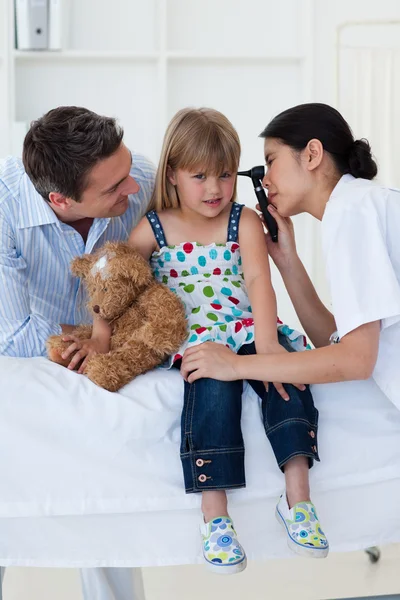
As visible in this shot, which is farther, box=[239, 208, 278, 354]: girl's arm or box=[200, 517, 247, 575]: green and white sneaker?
box=[239, 208, 278, 354]: girl's arm

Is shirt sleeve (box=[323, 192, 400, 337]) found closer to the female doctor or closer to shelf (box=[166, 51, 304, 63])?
the female doctor

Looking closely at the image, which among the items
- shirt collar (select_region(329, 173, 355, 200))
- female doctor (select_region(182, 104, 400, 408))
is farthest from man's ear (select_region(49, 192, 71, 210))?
shirt collar (select_region(329, 173, 355, 200))

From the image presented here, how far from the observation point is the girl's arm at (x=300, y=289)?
71.1 inches

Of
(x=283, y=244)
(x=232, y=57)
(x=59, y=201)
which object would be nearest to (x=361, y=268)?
(x=283, y=244)

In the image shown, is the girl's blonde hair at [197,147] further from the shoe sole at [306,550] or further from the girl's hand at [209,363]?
the shoe sole at [306,550]

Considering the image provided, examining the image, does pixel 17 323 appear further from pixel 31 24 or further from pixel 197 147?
pixel 31 24

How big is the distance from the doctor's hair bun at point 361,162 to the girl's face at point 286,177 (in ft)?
0.31

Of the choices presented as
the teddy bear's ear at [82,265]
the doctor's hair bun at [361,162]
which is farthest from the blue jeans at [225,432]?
the doctor's hair bun at [361,162]

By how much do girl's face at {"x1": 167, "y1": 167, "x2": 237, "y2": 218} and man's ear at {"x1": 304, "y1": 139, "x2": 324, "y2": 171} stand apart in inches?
8.5

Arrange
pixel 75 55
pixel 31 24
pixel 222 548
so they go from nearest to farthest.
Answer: pixel 222 548 → pixel 31 24 → pixel 75 55

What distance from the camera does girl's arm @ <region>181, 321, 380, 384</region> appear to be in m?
1.39

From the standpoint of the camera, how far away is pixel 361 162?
1582 mm

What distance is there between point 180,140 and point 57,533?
90 cm

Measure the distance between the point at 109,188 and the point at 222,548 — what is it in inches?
33.3
